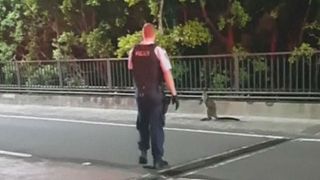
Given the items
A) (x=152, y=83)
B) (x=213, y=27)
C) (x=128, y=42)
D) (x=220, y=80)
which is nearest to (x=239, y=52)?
(x=220, y=80)

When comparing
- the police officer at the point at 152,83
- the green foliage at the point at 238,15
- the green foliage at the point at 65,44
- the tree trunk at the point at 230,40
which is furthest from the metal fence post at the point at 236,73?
the green foliage at the point at 65,44

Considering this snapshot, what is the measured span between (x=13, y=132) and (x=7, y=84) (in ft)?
20.7

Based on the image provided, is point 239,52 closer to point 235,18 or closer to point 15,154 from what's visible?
point 235,18

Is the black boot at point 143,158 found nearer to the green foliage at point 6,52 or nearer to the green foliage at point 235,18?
the green foliage at point 235,18

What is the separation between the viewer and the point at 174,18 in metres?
14.2

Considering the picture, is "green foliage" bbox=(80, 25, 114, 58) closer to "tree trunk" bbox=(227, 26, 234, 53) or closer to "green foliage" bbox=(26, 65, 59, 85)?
"green foliage" bbox=(26, 65, 59, 85)

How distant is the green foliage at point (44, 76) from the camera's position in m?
16.6

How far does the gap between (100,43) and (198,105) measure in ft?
12.9

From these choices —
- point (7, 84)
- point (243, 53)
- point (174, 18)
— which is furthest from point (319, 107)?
point (7, 84)

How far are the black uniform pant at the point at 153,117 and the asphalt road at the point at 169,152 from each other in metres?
0.35

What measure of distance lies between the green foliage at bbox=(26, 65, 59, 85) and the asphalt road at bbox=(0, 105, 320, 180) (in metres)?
4.18

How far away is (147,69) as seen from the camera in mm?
7793

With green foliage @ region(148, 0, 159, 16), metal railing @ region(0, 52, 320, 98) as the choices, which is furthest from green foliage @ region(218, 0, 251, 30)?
green foliage @ region(148, 0, 159, 16)

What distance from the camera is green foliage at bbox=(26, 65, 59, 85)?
54.4ft
